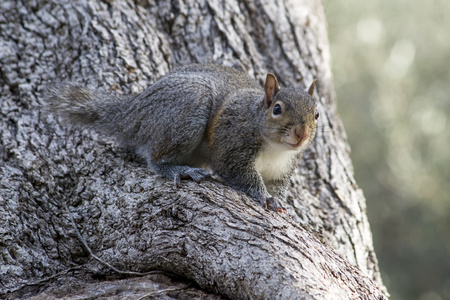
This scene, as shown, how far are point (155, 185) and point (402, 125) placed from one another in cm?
687

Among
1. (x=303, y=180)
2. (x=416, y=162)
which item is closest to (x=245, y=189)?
(x=303, y=180)

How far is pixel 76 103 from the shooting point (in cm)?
399

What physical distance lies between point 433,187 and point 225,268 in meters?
7.37

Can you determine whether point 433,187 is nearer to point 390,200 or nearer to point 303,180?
point 390,200

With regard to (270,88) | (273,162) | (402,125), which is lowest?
(273,162)

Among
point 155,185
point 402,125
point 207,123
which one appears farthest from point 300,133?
point 402,125

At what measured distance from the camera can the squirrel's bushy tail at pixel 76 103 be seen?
3.92m

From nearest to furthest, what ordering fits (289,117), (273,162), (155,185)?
(155,185) < (289,117) < (273,162)

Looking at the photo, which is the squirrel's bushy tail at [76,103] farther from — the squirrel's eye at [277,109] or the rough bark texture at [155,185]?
the squirrel's eye at [277,109]

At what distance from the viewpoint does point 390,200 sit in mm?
9602

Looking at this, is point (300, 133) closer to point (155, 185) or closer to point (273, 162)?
point (273, 162)

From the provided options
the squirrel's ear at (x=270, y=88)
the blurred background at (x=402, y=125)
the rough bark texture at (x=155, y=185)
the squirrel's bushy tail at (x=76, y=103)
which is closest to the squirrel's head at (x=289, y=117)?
the squirrel's ear at (x=270, y=88)

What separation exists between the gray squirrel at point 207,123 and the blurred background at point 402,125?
592cm

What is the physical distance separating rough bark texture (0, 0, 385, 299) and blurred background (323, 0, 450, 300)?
4.79 meters
